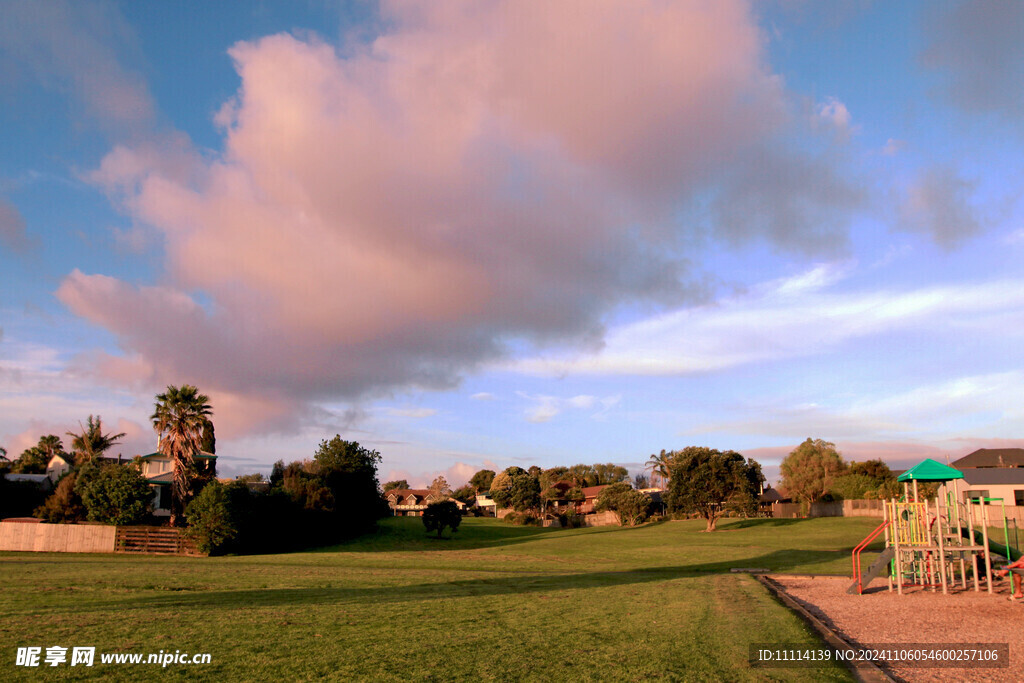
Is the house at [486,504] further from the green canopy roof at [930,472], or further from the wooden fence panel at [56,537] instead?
the green canopy roof at [930,472]

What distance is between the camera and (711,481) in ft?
202

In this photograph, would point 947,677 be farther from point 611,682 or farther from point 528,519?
point 528,519

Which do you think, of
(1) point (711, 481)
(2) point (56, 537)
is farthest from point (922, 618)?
(1) point (711, 481)

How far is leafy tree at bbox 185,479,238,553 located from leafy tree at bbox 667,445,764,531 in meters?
42.5

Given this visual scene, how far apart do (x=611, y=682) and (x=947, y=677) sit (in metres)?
5.64

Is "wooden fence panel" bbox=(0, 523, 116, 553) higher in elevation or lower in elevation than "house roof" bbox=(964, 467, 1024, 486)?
lower

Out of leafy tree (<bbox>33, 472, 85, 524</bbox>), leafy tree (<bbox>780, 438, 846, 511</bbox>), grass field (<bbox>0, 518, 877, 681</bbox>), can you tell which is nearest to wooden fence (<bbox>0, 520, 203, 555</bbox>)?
leafy tree (<bbox>33, 472, 85, 524</bbox>)

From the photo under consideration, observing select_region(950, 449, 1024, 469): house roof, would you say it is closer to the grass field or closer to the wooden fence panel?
the grass field

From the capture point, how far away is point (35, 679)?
7.57 m

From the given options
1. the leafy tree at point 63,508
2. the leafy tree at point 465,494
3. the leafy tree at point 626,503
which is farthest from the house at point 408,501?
the leafy tree at point 63,508

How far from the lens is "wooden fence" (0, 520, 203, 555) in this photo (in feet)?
113

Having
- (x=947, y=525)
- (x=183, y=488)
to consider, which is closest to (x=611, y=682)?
(x=947, y=525)

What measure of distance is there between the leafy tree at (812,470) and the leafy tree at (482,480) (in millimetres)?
81744

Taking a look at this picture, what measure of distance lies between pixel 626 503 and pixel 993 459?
46.2m
